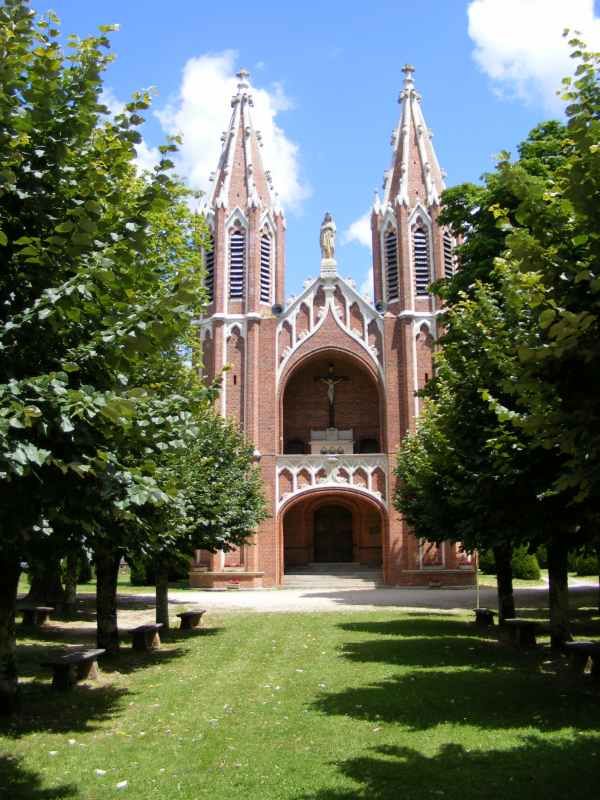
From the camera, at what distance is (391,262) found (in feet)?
112

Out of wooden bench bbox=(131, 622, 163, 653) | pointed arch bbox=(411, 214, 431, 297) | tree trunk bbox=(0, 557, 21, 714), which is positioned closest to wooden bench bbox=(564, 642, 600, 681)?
tree trunk bbox=(0, 557, 21, 714)

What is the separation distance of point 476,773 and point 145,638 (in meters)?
8.76

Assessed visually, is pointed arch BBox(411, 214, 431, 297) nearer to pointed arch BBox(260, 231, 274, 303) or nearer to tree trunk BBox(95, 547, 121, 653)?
pointed arch BBox(260, 231, 274, 303)

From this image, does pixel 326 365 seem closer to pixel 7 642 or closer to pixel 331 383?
pixel 331 383

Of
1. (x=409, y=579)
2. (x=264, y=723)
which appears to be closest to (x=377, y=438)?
(x=409, y=579)

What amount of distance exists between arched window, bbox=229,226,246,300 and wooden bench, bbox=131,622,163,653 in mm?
21194

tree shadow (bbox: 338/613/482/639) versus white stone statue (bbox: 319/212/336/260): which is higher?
white stone statue (bbox: 319/212/336/260)

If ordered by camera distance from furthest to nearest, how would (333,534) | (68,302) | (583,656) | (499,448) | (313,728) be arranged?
(333,534), (583,656), (499,448), (313,728), (68,302)

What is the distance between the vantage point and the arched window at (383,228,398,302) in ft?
111

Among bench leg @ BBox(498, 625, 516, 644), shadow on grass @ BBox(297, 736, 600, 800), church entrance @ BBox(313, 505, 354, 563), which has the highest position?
church entrance @ BBox(313, 505, 354, 563)

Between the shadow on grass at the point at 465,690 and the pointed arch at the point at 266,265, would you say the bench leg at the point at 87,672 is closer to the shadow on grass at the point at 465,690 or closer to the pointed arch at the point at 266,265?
the shadow on grass at the point at 465,690

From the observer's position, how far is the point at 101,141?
686 centimetres

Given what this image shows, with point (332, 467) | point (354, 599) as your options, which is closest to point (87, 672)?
point (354, 599)

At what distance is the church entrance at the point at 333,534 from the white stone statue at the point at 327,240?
11.9 m
